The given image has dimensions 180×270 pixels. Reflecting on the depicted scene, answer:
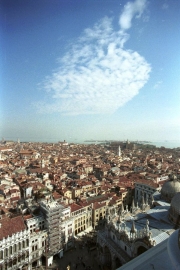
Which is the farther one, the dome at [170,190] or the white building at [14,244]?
the dome at [170,190]

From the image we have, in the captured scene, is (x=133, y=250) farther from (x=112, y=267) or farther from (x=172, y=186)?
(x=172, y=186)

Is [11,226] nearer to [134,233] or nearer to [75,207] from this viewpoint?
[75,207]

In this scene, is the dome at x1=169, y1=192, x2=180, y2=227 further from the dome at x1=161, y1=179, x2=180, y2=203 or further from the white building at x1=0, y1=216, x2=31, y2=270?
the white building at x1=0, y1=216, x2=31, y2=270

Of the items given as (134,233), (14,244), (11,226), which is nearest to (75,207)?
(11,226)

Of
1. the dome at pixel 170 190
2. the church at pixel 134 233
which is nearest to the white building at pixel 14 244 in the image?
the church at pixel 134 233

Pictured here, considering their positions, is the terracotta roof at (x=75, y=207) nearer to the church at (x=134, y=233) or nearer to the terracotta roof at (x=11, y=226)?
Result: the church at (x=134, y=233)
